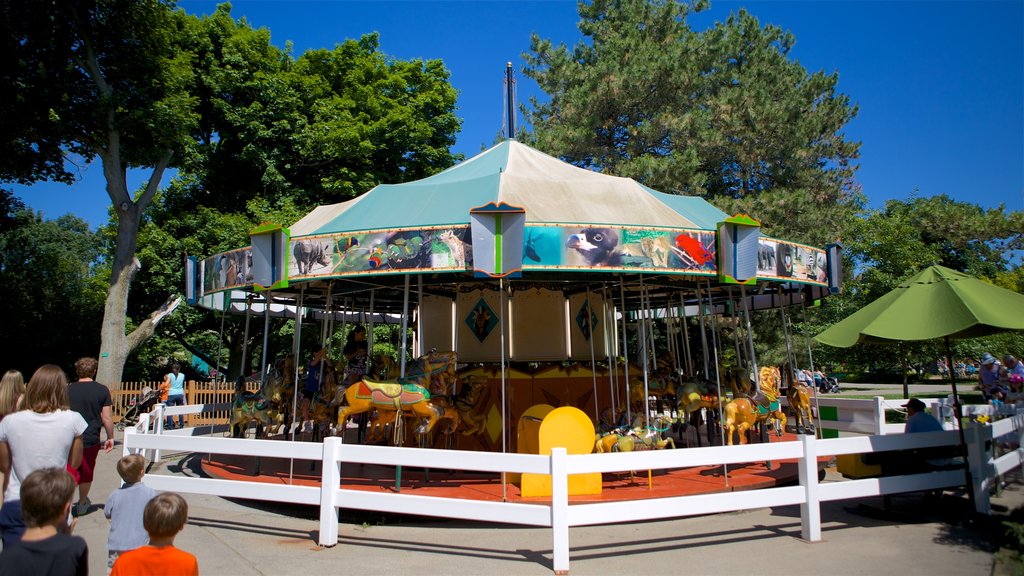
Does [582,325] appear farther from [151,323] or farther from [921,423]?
[151,323]

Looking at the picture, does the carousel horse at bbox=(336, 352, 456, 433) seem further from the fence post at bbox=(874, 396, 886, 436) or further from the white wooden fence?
the fence post at bbox=(874, 396, 886, 436)

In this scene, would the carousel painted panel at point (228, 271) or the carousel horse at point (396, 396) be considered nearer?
the carousel horse at point (396, 396)

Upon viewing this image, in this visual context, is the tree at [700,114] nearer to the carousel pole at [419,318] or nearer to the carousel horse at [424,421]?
the carousel pole at [419,318]

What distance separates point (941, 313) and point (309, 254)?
25.3 feet

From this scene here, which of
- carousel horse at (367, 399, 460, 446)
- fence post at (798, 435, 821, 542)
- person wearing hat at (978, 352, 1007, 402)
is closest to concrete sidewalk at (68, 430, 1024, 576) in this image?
fence post at (798, 435, 821, 542)

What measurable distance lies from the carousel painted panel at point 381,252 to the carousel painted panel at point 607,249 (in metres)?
0.87

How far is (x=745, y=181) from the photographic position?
24.3 metres

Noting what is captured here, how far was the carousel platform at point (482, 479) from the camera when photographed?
8133 mm

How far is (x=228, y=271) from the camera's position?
10.1 meters

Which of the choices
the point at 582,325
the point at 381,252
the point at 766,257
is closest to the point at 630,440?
the point at 766,257

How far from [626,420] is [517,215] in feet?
10.9

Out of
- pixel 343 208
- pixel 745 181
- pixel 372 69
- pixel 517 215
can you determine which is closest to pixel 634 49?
pixel 745 181

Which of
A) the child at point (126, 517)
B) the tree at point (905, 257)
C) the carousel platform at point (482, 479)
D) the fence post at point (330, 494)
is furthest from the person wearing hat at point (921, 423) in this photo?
the tree at point (905, 257)

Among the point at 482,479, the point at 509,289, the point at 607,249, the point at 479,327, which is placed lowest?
the point at 482,479
